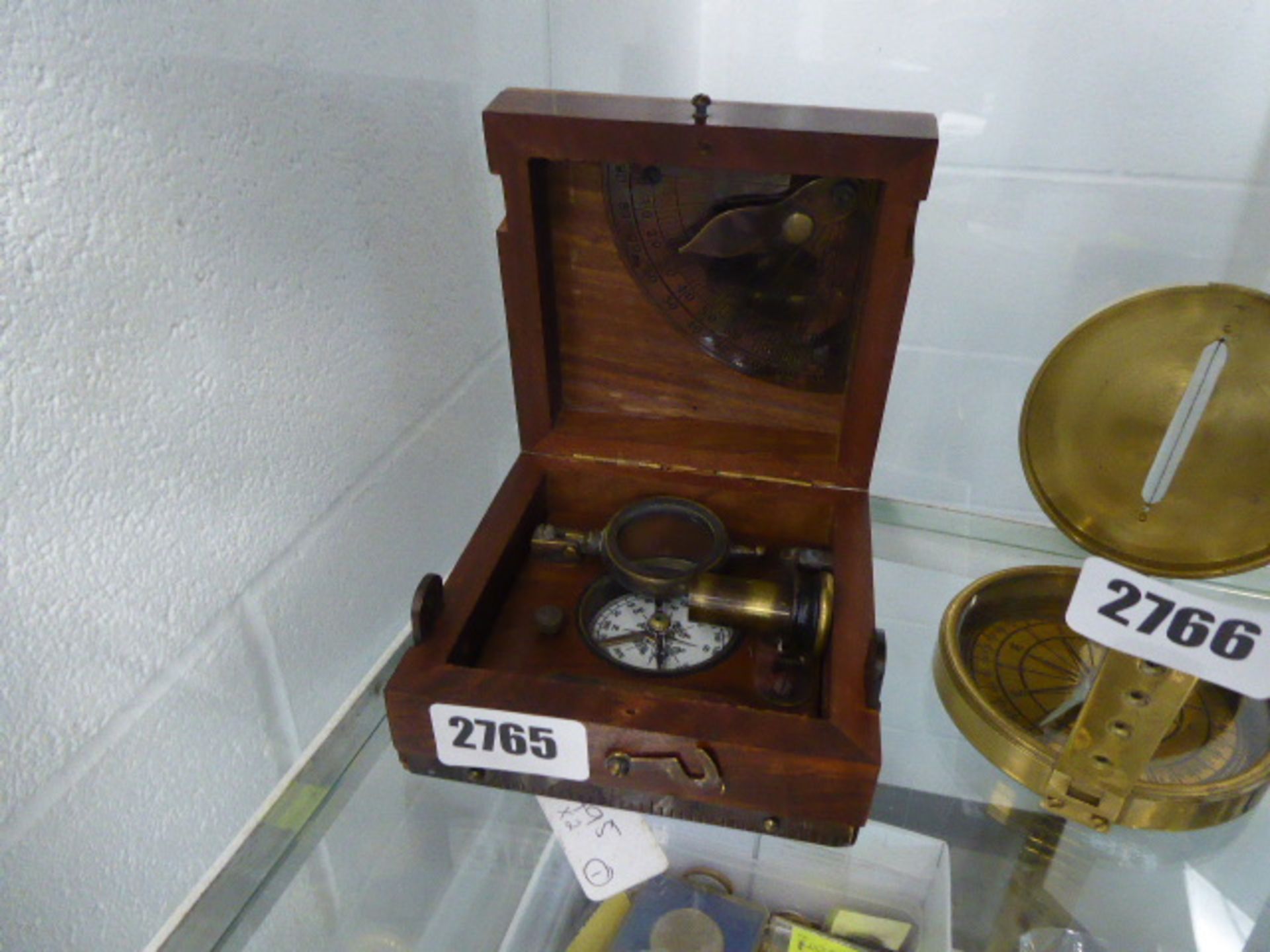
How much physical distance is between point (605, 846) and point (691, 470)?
0.36 meters

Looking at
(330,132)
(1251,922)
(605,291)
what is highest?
(330,132)

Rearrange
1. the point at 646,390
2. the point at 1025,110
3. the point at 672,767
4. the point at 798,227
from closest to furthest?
the point at 672,767 → the point at 798,227 → the point at 646,390 → the point at 1025,110

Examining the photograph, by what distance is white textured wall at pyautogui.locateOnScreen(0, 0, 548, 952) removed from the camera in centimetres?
55

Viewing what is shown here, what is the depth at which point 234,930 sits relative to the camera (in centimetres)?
76

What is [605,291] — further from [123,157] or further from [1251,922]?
[1251,922]

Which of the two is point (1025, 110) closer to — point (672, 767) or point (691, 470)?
point (691, 470)

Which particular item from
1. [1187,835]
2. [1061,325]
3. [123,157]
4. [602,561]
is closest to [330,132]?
[123,157]

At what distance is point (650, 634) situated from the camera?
820 millimetres

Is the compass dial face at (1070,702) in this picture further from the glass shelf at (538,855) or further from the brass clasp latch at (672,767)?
the brass clasp latch at (672,767)

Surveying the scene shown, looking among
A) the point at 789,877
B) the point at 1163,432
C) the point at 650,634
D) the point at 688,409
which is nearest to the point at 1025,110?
the point at 1163,432

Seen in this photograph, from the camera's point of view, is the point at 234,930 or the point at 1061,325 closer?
the point at 234,930

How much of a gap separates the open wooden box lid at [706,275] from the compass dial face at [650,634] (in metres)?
0.14

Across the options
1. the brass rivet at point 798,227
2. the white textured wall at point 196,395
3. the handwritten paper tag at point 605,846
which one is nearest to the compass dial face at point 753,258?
the brass rivet at point 798,227

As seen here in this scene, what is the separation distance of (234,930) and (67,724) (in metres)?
0.27
